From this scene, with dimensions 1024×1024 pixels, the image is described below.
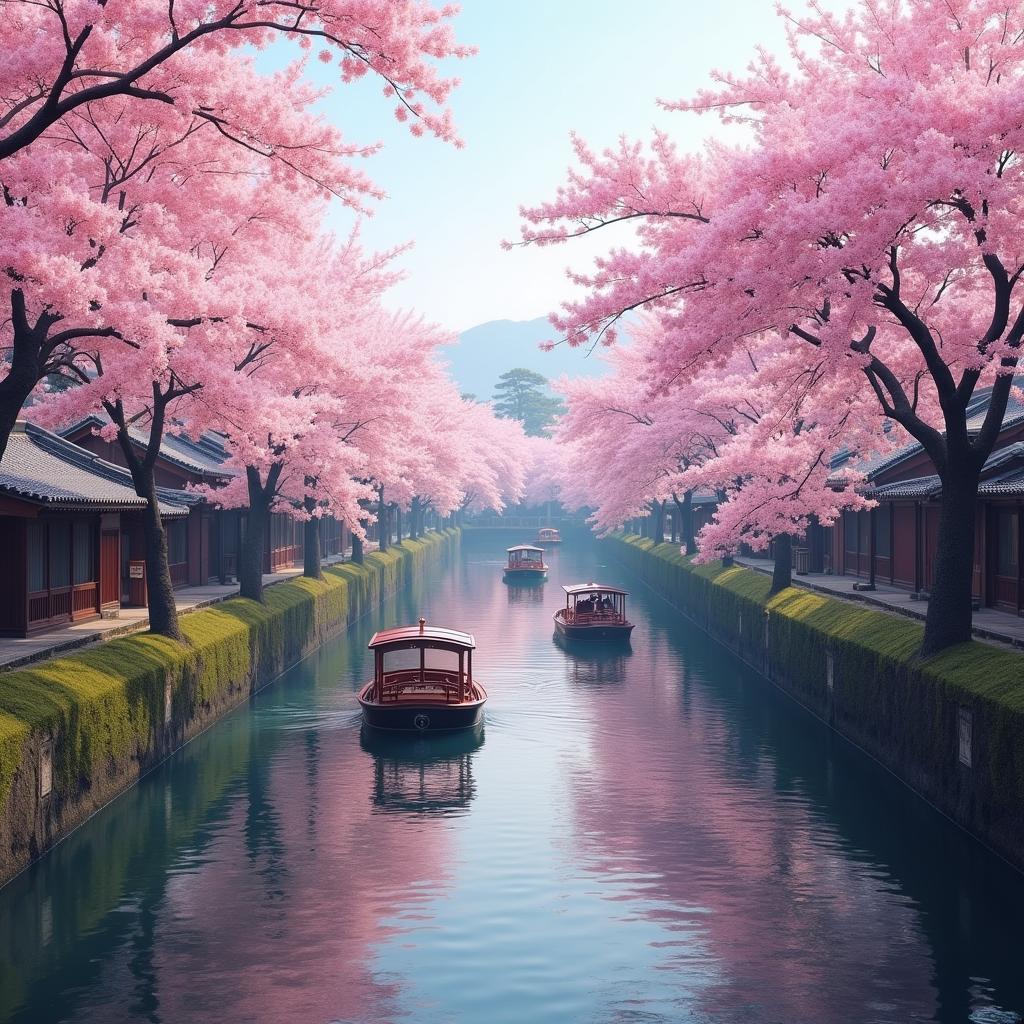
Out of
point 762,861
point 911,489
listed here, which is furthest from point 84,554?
point 911,489

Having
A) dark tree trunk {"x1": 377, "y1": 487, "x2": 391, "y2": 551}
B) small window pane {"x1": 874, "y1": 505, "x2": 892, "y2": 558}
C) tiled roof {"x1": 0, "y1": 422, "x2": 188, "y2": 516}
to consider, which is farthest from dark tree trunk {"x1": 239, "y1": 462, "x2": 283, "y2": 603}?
dark tree trunk {"x1": 377, "y1": 487, "x2": 391, "y2": 551}

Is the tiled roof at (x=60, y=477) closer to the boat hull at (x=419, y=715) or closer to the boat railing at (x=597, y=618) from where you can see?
the boat hull at (x=419, y=715)

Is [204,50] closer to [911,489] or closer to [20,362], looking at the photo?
[20,362]

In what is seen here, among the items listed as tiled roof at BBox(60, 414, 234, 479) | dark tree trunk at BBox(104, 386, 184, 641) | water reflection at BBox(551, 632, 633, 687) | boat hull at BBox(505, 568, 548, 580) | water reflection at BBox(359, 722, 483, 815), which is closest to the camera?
water reflection at BBox(359, 722, 483, 815)

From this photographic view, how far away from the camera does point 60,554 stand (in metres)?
35.5

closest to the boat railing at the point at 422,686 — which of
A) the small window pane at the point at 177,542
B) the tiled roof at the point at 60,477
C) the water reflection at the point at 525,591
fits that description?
the tiled roof at the point at 60,477

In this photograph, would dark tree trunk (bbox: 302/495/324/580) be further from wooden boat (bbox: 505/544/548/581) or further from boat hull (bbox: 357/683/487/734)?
wooden boat (bbox: 505/544/548/581)

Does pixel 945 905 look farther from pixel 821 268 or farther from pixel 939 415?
pixel 939 415

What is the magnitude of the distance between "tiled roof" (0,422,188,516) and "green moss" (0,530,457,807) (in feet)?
12.5

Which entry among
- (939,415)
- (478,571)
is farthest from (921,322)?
(478,571)

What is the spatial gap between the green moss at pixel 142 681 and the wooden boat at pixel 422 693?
4192 millimetres

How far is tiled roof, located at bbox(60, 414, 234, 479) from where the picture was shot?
4475cm

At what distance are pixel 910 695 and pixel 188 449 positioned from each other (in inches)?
1395

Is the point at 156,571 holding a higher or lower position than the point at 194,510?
lower
